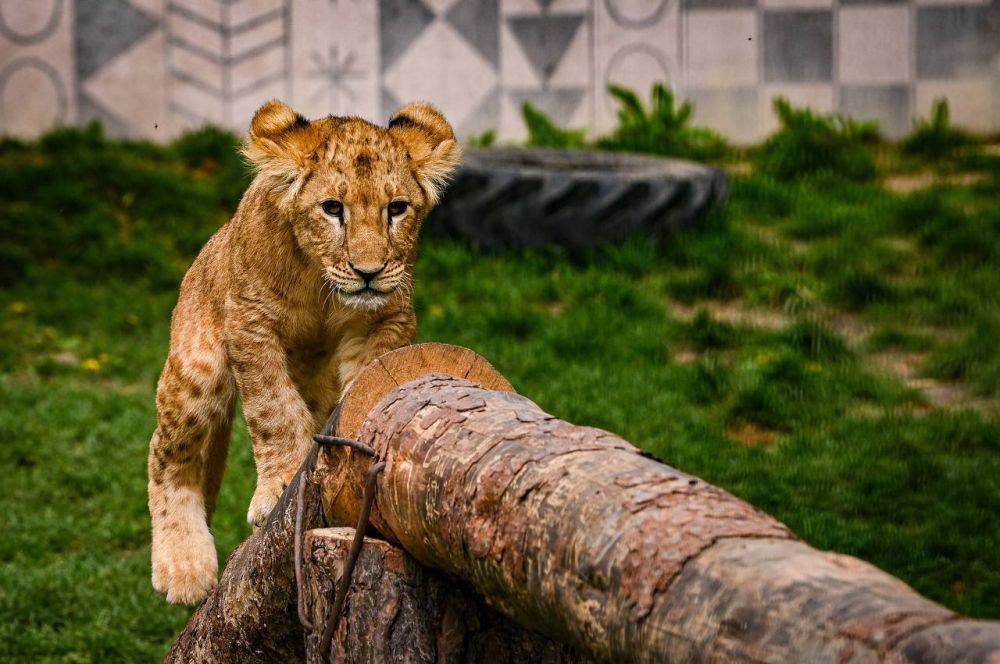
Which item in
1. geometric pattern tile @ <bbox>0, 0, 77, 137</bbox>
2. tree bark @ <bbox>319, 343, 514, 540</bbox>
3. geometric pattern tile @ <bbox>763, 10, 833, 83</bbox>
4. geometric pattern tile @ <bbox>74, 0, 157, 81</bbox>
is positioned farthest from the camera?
geometric pattern tile @ <bbox>74, 0, 157, 81</bbox>

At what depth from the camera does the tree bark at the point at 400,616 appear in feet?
8.66

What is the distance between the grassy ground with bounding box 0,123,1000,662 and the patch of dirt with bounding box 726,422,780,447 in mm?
18

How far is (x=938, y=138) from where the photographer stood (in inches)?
345

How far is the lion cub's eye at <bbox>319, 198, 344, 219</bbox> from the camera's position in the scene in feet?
11.2

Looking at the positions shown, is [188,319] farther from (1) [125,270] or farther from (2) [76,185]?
(2) [76,185]

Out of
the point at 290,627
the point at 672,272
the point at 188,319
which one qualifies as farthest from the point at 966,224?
the point at 290,627

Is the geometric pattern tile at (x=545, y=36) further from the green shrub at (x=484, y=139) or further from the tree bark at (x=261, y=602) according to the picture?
the tree bark at (x=261, y=602)

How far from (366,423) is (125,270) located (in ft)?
20.5

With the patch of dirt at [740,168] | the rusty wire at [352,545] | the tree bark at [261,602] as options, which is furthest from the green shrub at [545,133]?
the rusty wire at [352,545]

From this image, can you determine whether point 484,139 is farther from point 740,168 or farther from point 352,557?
point 352,557

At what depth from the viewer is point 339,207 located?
342cm

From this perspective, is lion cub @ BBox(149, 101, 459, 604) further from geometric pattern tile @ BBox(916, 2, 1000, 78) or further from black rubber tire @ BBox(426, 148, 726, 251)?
geometric pattern tile @ BBox(916, 2, 1000, 78)

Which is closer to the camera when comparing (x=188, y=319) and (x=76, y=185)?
(x=188, y=319)

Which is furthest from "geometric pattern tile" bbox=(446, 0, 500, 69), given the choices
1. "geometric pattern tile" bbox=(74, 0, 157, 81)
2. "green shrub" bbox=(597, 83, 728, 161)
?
"geometric pattern tile" bbox=(74, 0, 157, 81)
